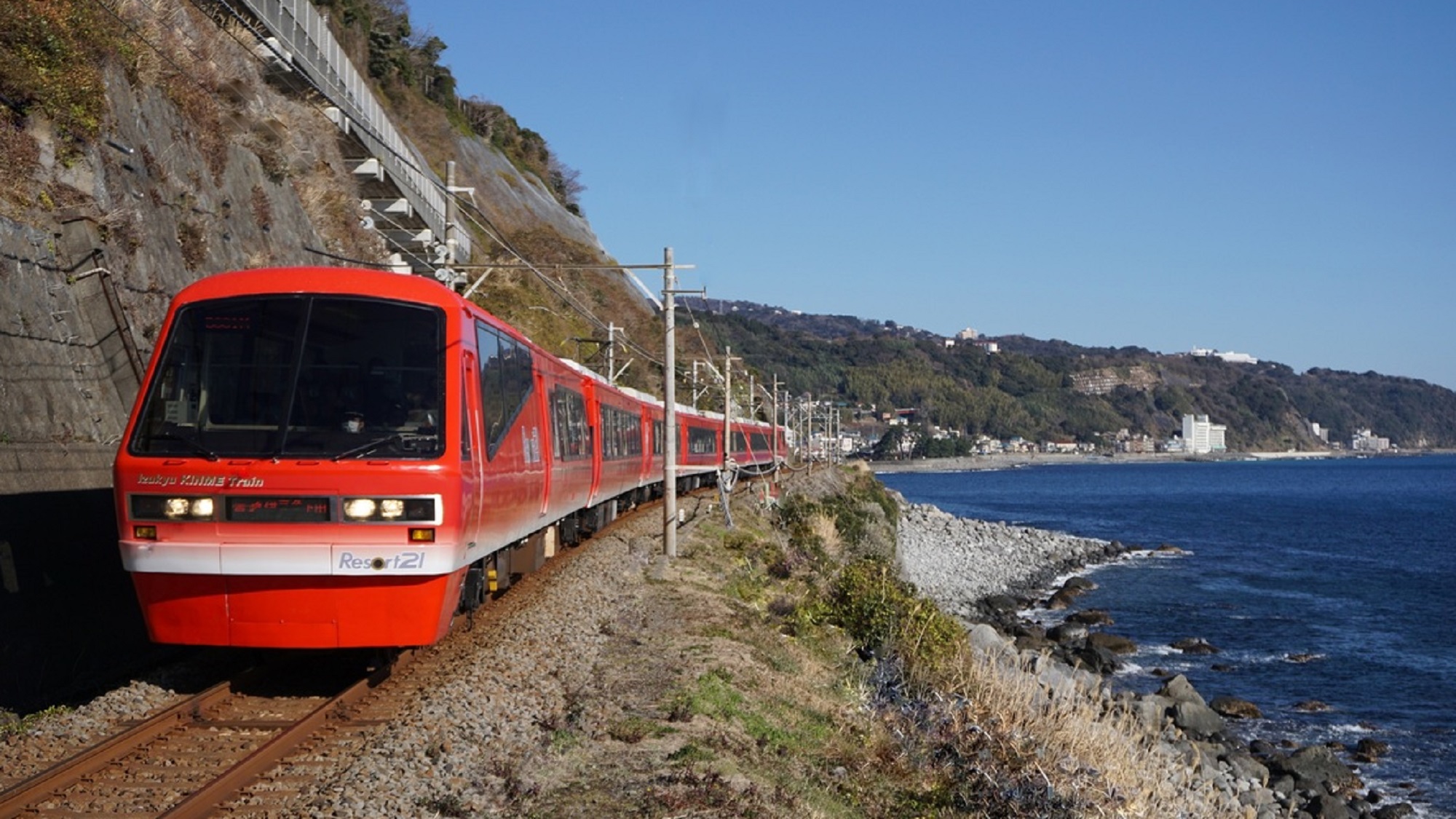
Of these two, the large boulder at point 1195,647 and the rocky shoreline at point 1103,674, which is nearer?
the rocky shoreline at point 1103,674

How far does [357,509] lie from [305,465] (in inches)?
17.5

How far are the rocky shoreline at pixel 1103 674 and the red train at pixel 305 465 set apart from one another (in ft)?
22.3

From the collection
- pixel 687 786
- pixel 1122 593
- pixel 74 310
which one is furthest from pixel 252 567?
pixel 1122 593

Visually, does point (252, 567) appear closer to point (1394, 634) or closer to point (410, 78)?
point (1394, 634)

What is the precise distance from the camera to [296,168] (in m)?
26.0

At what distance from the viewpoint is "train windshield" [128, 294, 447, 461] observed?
8875 mm

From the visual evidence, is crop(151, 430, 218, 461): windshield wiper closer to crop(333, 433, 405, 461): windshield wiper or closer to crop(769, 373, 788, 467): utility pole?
crop(333, 433, 405, 461): windshield wiper

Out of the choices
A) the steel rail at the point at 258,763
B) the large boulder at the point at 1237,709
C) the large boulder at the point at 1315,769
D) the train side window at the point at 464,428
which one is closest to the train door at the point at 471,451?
the train side window at the point at 464,428

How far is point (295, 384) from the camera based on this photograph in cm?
906

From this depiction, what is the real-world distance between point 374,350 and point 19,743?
3323 millimetres

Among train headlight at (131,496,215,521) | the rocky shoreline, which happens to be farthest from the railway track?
the rocky shoreline

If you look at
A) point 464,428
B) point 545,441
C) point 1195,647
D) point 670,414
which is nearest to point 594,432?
point 670,414

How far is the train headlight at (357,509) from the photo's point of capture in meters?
8.66

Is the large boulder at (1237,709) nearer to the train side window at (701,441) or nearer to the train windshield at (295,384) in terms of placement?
the train side window at (701,441)
